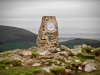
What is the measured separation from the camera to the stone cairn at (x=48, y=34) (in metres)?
21.7

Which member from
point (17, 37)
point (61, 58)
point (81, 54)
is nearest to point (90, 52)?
point (81, 54)

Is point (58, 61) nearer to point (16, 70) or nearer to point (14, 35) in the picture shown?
point (16, 70)

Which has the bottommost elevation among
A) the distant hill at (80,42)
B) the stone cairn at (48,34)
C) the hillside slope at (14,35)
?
the distant hill at (80,42)

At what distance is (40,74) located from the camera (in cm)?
1281

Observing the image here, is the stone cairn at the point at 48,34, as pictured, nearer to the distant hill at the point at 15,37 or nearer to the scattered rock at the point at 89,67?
the scattered rock at the point at 89,67

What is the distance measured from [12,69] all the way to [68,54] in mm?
5981

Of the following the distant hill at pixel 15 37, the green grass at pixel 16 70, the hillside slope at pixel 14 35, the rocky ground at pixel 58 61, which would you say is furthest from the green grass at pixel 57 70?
the hillside slope at pixel 14 35

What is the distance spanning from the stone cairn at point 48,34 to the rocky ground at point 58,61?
10.2ft

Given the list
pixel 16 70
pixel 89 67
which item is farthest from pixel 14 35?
pixel 89 67

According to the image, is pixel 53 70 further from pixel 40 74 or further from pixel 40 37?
pixel 40 37

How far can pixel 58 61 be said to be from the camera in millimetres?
15852

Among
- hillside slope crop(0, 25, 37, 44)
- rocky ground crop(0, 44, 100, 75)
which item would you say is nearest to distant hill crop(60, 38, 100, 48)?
hillside slope crop(0, 25, 37, 44)

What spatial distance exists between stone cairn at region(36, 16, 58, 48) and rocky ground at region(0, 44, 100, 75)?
3.11 meters

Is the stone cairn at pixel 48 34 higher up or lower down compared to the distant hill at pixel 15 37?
higher up
